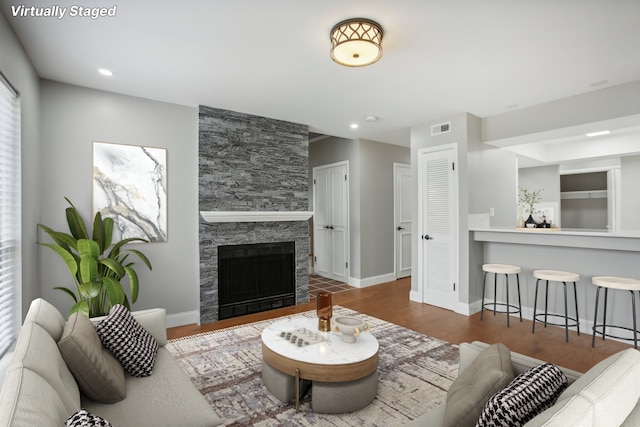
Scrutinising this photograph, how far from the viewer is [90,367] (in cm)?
148

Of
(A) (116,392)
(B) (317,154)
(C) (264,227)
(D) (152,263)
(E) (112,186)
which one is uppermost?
(B) (317,154)

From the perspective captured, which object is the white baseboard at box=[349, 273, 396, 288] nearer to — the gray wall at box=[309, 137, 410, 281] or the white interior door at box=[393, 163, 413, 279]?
the gray wall at box=[309, 137, 410, 281]

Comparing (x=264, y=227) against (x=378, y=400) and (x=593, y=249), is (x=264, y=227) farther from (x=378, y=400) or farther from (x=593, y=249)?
(x=593, y=249)

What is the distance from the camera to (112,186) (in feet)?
11.4

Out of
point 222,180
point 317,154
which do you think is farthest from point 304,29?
point 317,154

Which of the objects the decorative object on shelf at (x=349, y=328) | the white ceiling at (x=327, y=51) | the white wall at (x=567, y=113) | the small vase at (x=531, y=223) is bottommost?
the decorative object on shelf at (x=349, y=328)

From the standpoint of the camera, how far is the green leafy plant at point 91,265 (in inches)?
109

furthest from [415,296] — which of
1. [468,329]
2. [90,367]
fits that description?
[90,367]

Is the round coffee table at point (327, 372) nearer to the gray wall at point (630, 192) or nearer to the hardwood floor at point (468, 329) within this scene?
the hardwood floor at point (468, 329)

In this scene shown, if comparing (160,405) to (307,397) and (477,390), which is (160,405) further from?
(477,390)

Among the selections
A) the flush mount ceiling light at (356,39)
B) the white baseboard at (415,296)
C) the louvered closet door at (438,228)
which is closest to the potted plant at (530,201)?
the louvered closet door at (438,228)

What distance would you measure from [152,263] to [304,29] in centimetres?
293

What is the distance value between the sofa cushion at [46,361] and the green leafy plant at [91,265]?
4.50ft

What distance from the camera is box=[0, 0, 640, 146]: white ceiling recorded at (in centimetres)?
210
